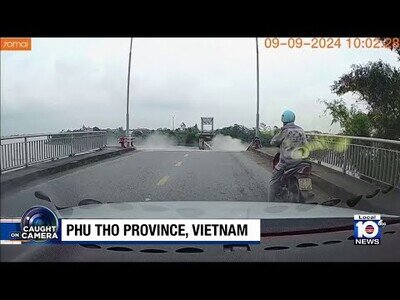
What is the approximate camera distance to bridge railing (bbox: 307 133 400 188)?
16.6 ft

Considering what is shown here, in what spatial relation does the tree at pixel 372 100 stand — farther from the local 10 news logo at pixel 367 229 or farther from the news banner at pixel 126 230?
the news banner at pixel 126 230

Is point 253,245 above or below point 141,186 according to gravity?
below

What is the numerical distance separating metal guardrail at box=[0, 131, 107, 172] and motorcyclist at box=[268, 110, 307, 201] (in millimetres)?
2447

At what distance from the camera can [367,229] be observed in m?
3.54

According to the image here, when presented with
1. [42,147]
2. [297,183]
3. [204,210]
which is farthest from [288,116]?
[42,147]

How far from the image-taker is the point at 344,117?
4.68 metres

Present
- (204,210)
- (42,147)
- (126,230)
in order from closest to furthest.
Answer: (126,230) → (204,210) → (42,147)

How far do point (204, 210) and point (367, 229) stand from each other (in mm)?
1375

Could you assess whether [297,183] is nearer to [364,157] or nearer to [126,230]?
[126,230]

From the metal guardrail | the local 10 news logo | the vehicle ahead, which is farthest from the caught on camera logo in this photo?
the local 10 news logo

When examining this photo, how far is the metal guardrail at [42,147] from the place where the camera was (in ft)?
15.4

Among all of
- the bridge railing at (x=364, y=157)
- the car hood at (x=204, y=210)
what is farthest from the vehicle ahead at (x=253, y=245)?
the bridge railing at (x=364, y=157)

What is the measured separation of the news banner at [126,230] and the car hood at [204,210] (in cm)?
9
